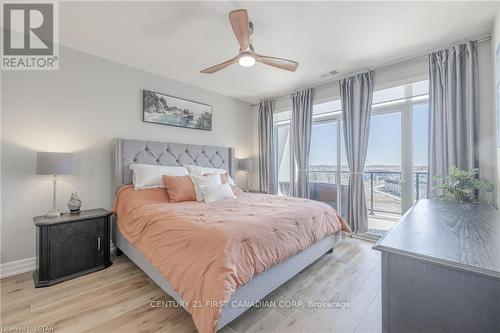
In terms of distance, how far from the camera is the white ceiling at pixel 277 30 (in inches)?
80.0

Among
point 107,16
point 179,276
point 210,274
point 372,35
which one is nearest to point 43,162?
point 107,16

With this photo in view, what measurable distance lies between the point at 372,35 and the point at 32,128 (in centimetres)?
397

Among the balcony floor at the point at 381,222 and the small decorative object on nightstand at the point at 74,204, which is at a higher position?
the small decorative object on nightstand at the point at 74,204

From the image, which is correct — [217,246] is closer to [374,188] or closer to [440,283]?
[440,283]

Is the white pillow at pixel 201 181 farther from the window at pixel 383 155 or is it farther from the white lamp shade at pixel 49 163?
the window at pixel 383 155

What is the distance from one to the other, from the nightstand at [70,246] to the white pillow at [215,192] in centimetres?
116

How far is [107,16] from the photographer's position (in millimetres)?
2139

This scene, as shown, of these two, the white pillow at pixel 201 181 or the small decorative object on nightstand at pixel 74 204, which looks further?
the white pillow at pixel 201 181

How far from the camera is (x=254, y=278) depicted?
1644 millimetres

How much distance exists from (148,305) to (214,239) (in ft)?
3.19

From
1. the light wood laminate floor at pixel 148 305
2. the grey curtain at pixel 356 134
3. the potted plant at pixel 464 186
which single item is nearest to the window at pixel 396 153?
the grey curtain at pixel 356 134

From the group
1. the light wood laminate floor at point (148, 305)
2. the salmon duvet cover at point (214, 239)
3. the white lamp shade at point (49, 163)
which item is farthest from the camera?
the white lamp shade at point (49, 163)

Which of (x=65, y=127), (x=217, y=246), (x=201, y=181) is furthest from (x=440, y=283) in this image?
(x=65, y=127)

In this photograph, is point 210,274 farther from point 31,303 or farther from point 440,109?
point 440,109
